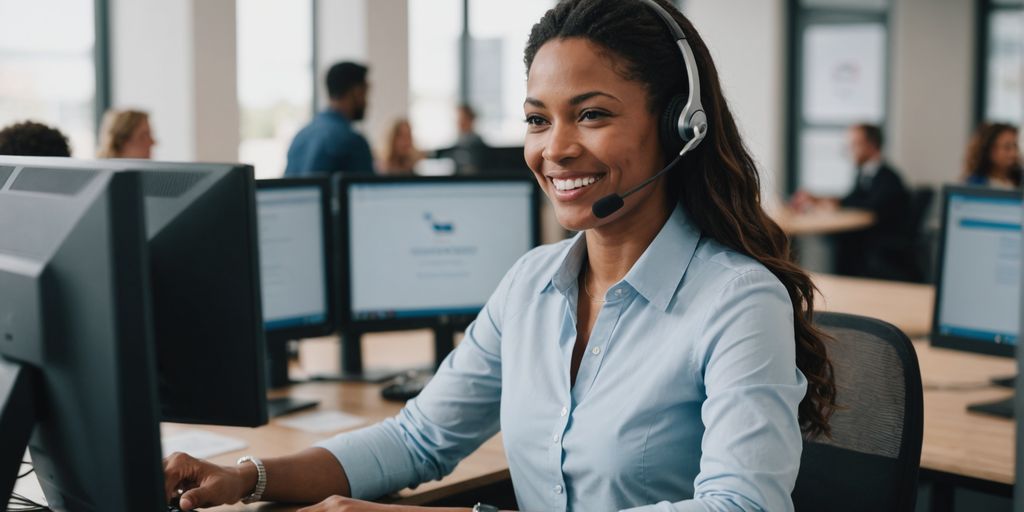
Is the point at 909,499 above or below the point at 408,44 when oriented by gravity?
below

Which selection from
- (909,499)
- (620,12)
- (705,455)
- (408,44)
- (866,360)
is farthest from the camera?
(408,44)

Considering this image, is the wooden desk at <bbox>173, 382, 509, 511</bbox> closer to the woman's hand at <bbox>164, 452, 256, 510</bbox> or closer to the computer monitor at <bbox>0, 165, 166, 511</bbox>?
the woman's hand at <bbox>164, 452, 256, 510</bbox>

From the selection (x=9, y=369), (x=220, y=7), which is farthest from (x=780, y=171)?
(x=9, y=369)

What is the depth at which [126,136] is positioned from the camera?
3621 millimetres

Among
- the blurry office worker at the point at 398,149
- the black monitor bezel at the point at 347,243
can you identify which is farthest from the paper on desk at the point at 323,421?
the blurry office worker at the point at 398,149

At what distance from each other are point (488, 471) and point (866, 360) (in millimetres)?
600

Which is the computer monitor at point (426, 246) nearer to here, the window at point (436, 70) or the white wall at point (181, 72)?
the white wall at point (181, 72)

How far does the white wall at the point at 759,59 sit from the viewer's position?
8422mm

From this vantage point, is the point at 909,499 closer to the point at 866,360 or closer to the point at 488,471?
the point at 866,360

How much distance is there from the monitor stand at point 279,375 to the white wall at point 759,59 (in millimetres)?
6547

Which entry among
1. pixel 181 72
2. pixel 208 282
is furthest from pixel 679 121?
pixel 181 72

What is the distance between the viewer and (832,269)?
6.91 m

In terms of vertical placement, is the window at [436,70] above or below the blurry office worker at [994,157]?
above

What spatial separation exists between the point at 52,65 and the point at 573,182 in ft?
15.4
